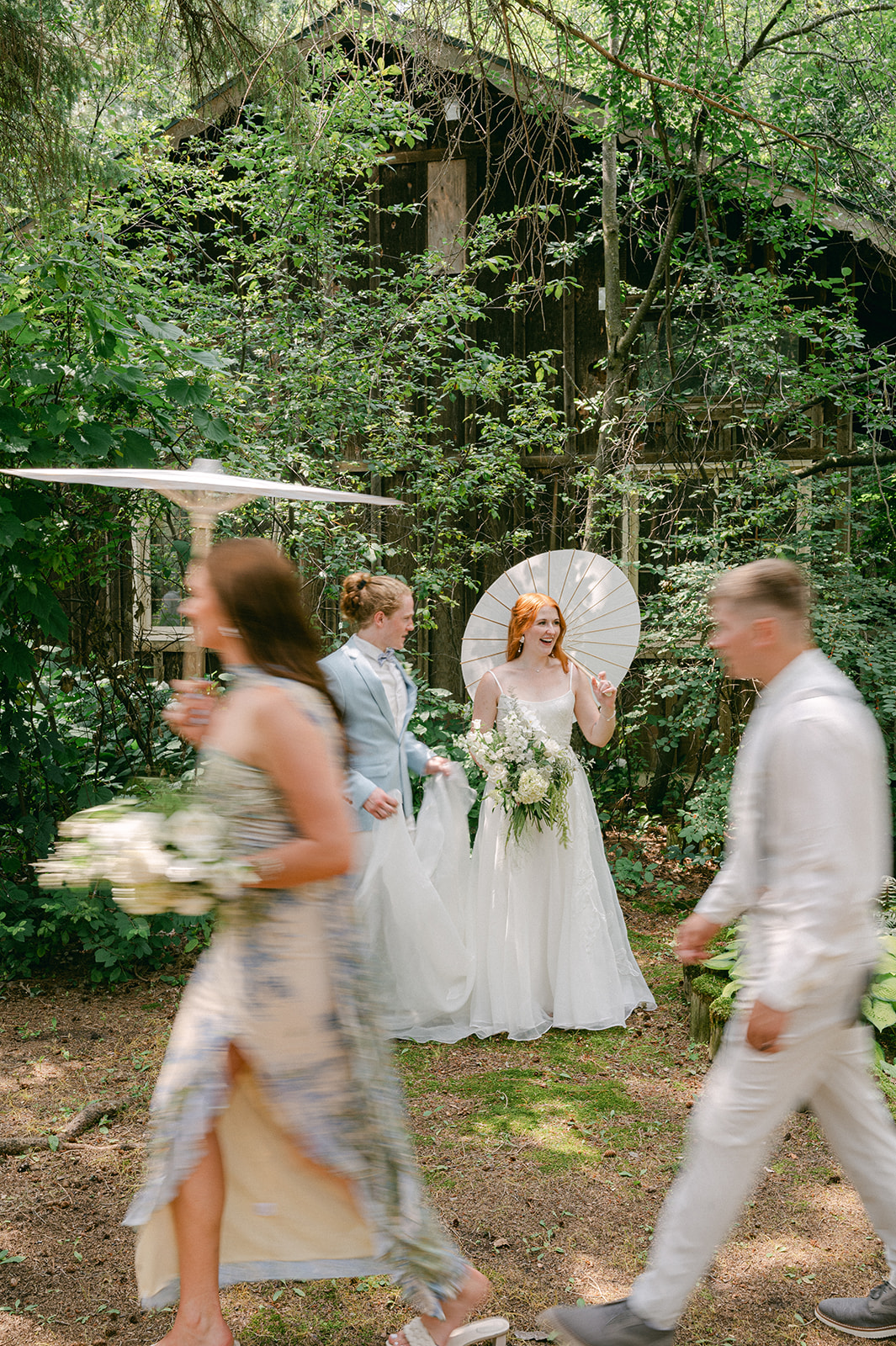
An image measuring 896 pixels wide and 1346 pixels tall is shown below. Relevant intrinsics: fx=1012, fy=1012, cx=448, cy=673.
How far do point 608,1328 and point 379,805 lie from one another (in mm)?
2257

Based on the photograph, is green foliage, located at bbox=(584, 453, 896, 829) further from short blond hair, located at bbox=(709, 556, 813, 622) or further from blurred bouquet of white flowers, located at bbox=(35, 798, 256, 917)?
blurred bouquet of white flowers, located at bbox=(35, 798, 256, 917)

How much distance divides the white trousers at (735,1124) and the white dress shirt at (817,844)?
0.11m

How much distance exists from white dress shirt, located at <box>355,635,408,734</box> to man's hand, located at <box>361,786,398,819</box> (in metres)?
0.52

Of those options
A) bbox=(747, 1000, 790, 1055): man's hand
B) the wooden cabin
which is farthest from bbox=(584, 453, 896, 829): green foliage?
bbox=(747, 1000, 790, 1055): man's hand

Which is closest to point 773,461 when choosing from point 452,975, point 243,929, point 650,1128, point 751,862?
point 452,975

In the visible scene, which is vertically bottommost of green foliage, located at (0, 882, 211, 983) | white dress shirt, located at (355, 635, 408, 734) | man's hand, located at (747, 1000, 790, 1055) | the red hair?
green foliage, located at (0, 882, 211, 983)

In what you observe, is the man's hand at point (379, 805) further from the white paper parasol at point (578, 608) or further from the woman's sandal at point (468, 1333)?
the woman's sandal at point (468, 1333)

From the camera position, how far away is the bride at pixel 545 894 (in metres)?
4.84

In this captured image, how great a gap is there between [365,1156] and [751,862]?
1.10 metres

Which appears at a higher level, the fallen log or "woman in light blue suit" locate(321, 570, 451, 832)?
"woman in light blue suit" locate(321, 570, 451, 832)

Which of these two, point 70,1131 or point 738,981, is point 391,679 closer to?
point 738,981

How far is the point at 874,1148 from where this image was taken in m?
2.39

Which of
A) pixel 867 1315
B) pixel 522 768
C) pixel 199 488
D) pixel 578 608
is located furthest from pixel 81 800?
pixel 867 1315

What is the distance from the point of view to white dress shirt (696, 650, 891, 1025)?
2.14 metres
